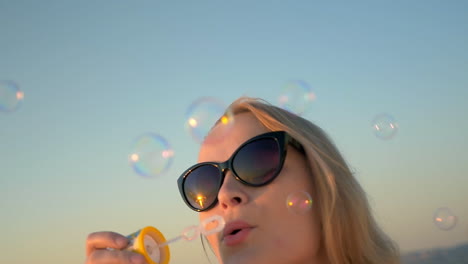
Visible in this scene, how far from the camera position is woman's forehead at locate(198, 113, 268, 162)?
9.34 feet

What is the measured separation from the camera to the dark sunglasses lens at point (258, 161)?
Answer: 2.66 meters


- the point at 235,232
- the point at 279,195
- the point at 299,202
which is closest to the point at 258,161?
the point at 279,195

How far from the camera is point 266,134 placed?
275cm

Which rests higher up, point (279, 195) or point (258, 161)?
point (258, 161)

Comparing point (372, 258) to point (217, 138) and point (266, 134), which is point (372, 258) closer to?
point (266, 134)

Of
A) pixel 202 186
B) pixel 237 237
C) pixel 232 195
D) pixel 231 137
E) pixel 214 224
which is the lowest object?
pixel 237 237

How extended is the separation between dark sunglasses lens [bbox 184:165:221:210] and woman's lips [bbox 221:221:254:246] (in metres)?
0.36

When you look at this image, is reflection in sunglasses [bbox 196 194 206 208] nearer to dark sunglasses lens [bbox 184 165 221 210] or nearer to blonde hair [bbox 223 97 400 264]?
dark sunglasses lens [bbox 184 165 221 210]

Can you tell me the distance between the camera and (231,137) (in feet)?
9.47

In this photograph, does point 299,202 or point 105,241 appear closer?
point 105,241

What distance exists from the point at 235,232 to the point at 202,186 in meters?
0.53

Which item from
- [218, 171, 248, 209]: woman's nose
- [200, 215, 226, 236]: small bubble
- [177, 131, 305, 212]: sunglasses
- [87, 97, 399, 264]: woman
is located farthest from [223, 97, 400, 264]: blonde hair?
[200, 215, 226, 236]: small bubble

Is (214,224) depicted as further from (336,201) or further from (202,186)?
(336,201)

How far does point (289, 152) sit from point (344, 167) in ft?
1.41
